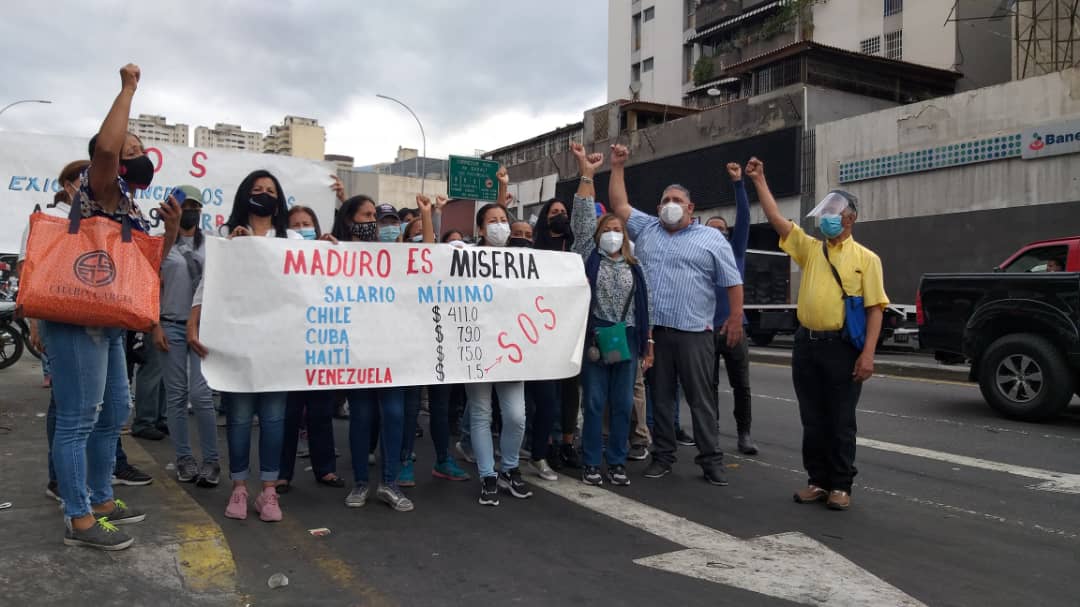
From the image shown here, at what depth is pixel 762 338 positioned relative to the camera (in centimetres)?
2250

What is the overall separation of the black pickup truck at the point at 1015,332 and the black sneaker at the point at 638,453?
4.44 m

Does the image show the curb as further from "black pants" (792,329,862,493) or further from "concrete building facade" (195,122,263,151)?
→ "concrete building facade" (195,122,263,151)

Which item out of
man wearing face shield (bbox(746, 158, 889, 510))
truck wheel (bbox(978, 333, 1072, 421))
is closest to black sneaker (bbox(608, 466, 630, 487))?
man wearing face shield (bbox(746, 158, 889, 510))

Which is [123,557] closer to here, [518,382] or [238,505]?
[238,505]

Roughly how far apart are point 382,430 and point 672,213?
8.04 ft

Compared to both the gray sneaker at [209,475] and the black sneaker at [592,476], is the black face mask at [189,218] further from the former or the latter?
the black sneaker at [592,476]

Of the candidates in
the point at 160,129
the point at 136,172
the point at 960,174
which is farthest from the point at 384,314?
the point at 160,129

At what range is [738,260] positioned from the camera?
6.71 meters

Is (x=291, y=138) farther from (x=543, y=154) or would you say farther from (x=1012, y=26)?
(x=1012, y=26)

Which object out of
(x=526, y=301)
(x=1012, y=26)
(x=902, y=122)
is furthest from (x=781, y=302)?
(x=526, y=301)

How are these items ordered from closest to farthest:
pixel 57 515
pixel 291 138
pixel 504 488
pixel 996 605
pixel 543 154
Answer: pixel 996 605 → pixel 57 515 → pixel 504 488 → pixel 543 154 → pixel 291 138

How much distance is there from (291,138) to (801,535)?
63.3 meters

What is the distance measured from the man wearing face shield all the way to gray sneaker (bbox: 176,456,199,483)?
152 inches

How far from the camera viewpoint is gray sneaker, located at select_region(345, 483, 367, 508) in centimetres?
500
